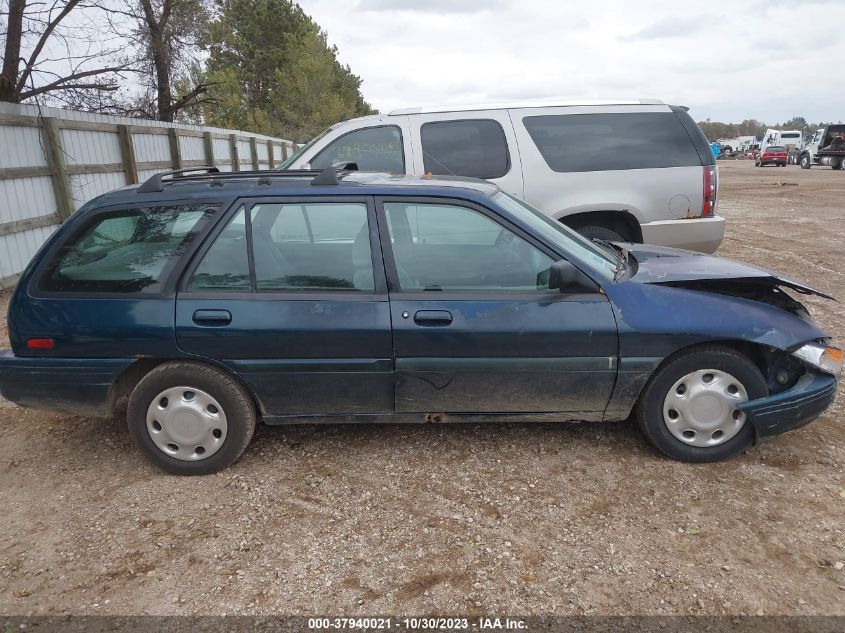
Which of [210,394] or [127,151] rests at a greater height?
[127,151]

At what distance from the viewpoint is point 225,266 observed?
10.3ft

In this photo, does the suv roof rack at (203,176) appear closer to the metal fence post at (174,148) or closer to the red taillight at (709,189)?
the red taillight at (709,189)

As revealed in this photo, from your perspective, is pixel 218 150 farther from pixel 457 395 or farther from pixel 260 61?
pixel 260 61

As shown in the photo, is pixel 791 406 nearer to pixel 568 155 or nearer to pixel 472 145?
pixel 568 155

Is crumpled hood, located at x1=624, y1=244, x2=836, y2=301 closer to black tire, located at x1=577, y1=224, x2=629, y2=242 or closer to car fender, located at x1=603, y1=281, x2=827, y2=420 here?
car fender, located at x1=603, y1=281, x2=827, y2=420

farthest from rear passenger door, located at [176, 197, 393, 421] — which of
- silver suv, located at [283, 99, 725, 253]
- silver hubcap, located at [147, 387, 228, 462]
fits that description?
silver suv, located at [283, 99, 725, 253]

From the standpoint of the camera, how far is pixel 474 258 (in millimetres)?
3205

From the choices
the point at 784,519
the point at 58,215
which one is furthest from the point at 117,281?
the point at 58,215

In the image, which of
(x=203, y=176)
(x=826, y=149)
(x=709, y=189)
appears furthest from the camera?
(x=826, y=149)

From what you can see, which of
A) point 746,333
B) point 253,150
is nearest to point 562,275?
point 746,333

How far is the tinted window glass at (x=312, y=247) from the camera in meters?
3.14

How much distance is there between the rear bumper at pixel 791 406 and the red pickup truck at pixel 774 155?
151 feet

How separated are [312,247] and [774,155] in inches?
1859

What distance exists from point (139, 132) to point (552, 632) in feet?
39.4
